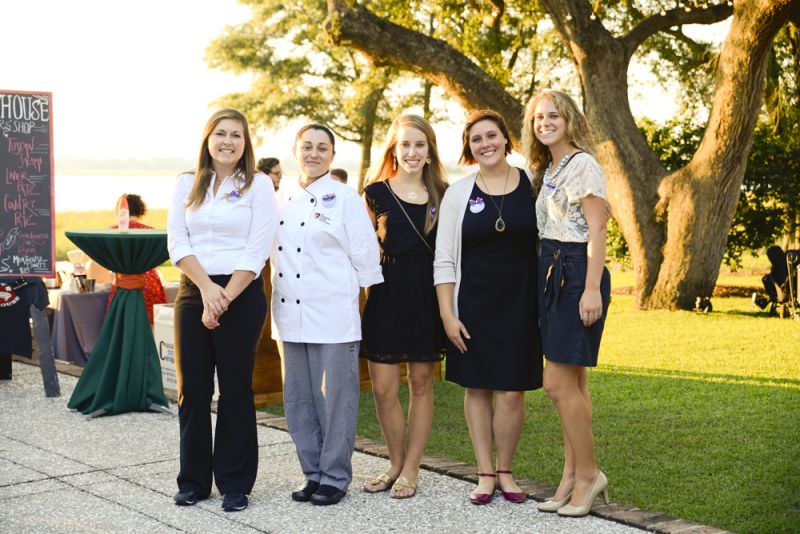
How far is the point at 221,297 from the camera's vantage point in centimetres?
470

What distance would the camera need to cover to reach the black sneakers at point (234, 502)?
4.79m

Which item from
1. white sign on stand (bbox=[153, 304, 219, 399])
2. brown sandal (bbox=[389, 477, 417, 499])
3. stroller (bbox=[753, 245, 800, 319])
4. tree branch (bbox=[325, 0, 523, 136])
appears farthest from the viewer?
tree branch (bbox=[325, 0, 523, 136])

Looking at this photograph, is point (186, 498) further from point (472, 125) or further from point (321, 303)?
point (472, 125)

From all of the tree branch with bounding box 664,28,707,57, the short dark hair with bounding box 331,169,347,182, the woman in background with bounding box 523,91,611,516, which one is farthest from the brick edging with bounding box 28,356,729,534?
the tree branch with bounding box 664,28,707,57

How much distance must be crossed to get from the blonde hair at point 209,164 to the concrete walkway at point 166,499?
1.49 meters

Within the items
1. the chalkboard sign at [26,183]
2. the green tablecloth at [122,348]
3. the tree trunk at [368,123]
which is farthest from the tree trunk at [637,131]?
the tree trunk at [368,123]

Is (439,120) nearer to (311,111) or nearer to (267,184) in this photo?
(311,111)

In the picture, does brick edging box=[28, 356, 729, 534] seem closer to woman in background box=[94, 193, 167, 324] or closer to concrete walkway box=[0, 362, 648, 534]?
concrete walkway box=[0, 362, 648, 534]

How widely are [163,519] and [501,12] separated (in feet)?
50.8

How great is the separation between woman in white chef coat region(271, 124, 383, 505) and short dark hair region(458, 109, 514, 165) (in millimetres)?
587

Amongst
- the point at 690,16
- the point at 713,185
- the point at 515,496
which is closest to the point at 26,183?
the point at 515,496

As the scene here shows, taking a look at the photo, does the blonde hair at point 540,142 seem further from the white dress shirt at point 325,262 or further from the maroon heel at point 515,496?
the maroon heel at point 515,496

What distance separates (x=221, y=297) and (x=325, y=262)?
529 millimetres

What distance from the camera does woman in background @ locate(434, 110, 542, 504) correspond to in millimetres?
4770
